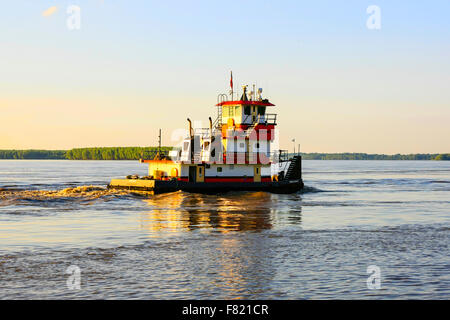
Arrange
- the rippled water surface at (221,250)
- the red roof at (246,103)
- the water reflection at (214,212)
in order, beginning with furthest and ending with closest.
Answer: the red roof at (246,103)
the water reflection at (214,212)
the rippled water surface at (221,250)

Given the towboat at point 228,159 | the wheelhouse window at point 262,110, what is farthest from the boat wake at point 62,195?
the wheelhouse window at point 262,110

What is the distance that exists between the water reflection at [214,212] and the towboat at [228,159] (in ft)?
3.94

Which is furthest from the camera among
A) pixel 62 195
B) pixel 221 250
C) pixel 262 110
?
pixel 262 110

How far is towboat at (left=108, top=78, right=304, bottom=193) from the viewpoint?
182 feet

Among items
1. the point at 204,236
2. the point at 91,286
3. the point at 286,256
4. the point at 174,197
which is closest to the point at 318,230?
the point at 204,236

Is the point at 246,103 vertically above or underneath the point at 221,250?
above

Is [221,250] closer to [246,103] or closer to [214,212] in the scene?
[214,212]

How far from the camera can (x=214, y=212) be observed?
42500 millimetres

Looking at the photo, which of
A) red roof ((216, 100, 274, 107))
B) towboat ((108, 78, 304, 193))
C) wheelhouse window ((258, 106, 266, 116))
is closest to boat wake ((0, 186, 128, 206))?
towboat ((108, 78, 304, 193))

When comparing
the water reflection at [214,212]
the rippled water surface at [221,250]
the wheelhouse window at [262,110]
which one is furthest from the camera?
the wheelhouse window at [262,110]

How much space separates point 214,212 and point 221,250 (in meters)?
16.7

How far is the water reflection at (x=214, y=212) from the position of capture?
34.5 m

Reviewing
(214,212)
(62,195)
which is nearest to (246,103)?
(214,212)

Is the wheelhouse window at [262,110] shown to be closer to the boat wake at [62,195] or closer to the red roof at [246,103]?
the red roof at [246,103]
